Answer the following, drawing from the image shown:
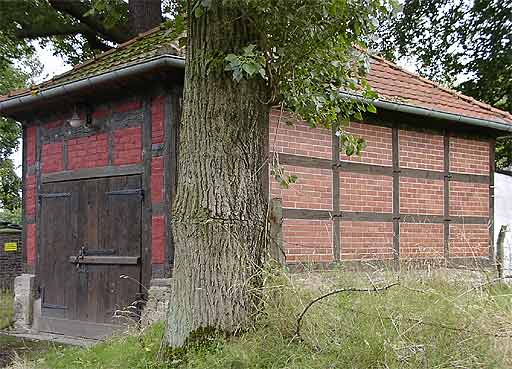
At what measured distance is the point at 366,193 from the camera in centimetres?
885

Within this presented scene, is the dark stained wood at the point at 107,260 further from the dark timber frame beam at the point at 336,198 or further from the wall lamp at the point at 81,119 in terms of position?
the dark timber frame beam at the point at 336,198

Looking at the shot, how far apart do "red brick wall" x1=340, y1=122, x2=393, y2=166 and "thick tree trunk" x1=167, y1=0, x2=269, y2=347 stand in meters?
4.00

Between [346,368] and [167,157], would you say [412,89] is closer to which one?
[167,157]

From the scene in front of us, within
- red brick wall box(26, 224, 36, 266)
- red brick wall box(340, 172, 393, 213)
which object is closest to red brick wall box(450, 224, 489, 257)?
red brick wall box(340, 172, 393, 213)

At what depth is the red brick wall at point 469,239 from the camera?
9547 millimetres

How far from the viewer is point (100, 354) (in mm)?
5570

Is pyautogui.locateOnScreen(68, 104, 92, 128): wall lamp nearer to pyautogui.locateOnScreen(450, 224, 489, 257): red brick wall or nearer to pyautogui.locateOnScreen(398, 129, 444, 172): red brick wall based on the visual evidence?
pyautogui.locateOnScreen(398, 129, 444, 172): red brick wall

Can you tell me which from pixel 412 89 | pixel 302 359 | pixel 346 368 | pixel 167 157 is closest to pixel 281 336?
pixel 302 359

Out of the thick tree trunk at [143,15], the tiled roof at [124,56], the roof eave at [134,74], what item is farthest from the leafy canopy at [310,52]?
the thick tree trunk at [143,15]

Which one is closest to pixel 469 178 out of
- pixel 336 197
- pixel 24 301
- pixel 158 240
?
pixel 336 197

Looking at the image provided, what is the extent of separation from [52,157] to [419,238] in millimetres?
5480

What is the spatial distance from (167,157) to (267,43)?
2.90m

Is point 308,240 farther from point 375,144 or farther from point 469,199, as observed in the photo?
point 469,199

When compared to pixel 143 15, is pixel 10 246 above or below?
below
